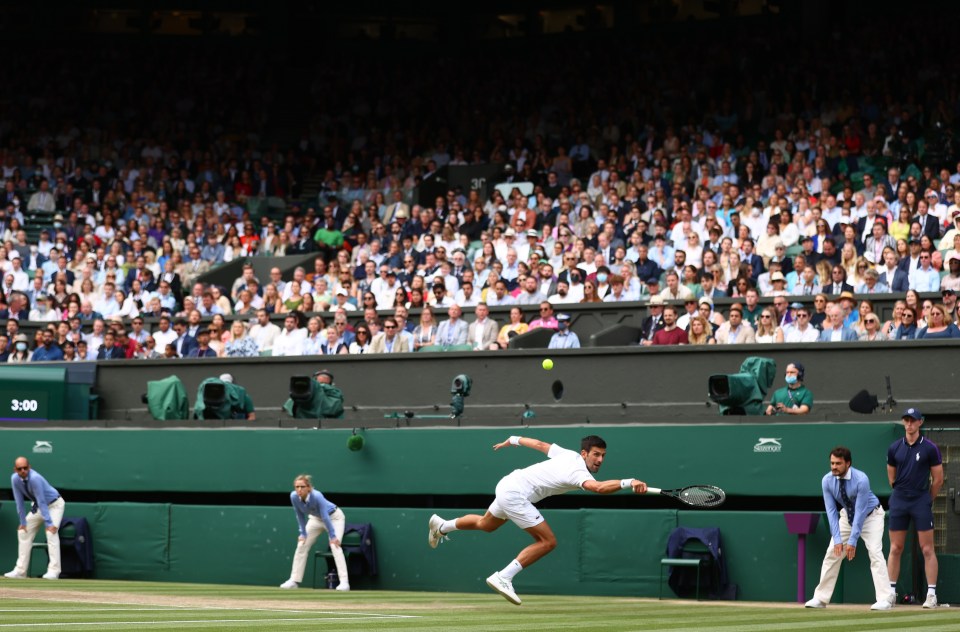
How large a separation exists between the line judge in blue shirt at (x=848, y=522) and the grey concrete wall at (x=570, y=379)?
1390 mm

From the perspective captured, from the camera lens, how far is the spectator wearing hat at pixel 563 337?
19.0m

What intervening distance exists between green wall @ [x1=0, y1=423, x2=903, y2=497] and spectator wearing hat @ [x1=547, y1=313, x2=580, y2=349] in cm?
208

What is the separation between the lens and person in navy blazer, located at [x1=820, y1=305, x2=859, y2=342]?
1720 centimetres

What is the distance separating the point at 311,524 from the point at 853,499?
21.1ft

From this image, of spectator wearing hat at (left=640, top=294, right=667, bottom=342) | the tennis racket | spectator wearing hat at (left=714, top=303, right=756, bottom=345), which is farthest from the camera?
spectator wearing hat at (left=640, top=294, right=667, bottom=342)

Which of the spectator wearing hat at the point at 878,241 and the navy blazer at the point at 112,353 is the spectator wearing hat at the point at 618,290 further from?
the navy blazer at the point at 112,353

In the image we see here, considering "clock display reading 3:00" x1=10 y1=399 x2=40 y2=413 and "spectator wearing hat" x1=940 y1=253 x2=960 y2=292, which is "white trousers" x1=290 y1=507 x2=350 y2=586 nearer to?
Answer: "clock display reading 3:00" x1=10 y1=399 x2=40 y2=413

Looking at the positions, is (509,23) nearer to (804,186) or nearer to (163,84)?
(163,84)

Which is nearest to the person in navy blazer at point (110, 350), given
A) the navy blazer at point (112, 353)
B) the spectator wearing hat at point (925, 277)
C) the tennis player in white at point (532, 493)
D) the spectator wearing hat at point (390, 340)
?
the navy blazer at point (112, 353)

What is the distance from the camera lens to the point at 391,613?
12.1 meters

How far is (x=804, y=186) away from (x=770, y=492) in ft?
24.0

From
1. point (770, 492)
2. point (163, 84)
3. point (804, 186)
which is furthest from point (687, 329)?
point (163, 84)

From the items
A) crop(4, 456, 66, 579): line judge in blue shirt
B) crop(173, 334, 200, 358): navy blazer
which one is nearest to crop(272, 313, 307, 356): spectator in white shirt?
crop(173, 334, 200, 358): navy blazer

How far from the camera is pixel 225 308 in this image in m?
23.8
